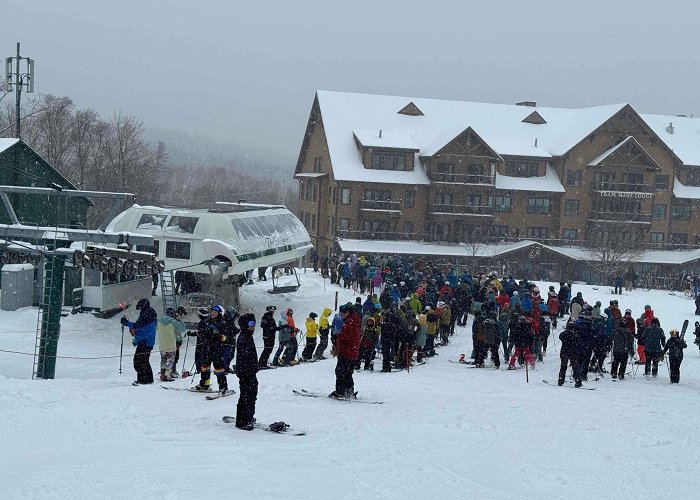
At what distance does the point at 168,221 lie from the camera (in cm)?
2825

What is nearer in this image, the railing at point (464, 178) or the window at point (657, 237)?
the railing at point (464, 178)

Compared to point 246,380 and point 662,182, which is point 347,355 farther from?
point 662,182

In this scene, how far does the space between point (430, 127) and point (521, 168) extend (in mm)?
7834

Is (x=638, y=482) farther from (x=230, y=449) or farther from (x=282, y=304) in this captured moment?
(x=282, y=304)

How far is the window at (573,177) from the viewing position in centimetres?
5944

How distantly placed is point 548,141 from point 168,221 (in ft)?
134

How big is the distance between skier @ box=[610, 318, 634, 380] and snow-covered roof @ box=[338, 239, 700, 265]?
117 feet

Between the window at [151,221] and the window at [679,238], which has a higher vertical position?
the window at [679,238]

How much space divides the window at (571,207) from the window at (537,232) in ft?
7.09

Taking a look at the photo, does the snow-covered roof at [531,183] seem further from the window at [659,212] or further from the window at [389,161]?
the window at [659,212]

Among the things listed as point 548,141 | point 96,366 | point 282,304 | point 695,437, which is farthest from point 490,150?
point 695,437

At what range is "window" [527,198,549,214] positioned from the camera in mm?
59188

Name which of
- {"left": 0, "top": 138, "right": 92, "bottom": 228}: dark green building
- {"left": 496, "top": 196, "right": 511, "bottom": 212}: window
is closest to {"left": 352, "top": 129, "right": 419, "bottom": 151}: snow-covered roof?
{"left": 496, "top": 196, "right": 511, "bottom": 212}: window

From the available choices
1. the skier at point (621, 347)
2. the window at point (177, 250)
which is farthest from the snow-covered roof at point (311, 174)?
the skier at point (621, 347)
